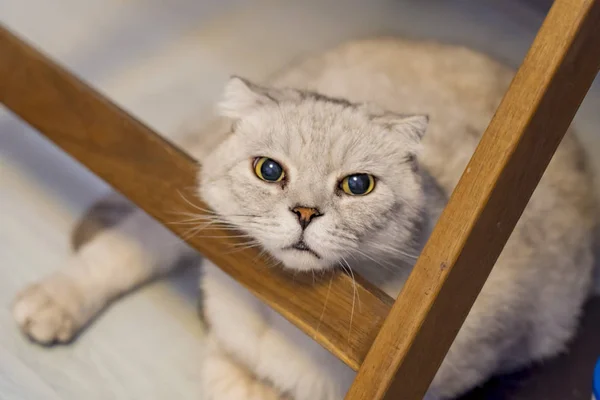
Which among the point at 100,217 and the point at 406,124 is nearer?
the point at 406,124

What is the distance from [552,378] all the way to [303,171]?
78 centimetres

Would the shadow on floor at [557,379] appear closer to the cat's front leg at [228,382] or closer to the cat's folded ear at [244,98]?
the cat's front leg at [228,382]

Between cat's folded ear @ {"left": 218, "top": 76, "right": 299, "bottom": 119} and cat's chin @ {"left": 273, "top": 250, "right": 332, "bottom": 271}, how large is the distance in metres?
0.23

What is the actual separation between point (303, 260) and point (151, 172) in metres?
0.26

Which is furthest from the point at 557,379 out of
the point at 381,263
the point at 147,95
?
the point at 147,95

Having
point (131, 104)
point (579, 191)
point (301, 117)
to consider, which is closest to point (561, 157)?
point (579, 191)

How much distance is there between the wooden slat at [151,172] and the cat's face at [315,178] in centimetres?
4

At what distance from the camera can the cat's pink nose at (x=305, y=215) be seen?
82cm

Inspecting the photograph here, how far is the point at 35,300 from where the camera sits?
1126 millimetres

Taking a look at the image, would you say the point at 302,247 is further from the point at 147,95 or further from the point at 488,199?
the point at 147,95

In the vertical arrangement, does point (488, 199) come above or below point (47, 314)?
above

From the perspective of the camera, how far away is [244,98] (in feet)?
3.09

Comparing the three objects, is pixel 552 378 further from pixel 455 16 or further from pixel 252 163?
pixel 455 16

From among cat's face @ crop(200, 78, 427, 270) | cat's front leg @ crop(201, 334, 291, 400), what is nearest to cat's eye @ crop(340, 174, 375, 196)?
cat's face @ crop(200, 78, 427, 270)
